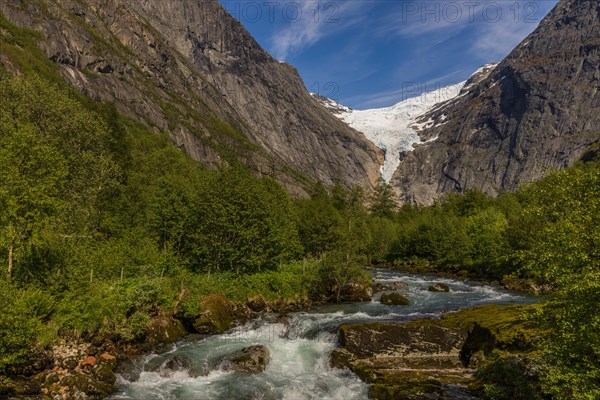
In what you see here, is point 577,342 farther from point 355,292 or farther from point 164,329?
point 355,292

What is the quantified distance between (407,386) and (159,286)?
19288 millimetres

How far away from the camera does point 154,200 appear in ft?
153

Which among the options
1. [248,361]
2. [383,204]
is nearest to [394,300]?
[248,361]

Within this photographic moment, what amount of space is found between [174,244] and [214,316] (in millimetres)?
16390

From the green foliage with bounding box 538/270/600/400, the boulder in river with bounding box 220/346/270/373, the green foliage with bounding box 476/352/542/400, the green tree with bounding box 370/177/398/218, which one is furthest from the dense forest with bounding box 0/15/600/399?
the green tree with bounding box 370/177/398/218

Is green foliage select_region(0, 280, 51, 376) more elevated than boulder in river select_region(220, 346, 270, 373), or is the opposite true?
green foliage select_region(0, 280, 51, 376)

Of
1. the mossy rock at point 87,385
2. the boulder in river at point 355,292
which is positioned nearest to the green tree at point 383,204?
the boulder in river at point 355,292

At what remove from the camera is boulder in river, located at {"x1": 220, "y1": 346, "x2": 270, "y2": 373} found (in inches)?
901

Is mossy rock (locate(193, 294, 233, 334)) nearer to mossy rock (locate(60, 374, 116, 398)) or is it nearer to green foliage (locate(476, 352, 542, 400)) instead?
mossy rock (locate(60, 374, 116, 398))

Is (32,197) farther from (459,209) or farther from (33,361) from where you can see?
(459,209)

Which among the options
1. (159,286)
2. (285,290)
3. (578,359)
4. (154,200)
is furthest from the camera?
(154,200)

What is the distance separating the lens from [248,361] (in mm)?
23141

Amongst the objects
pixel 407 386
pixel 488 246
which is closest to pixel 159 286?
pixel 407 386

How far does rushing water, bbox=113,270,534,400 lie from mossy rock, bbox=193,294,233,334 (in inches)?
41.3
